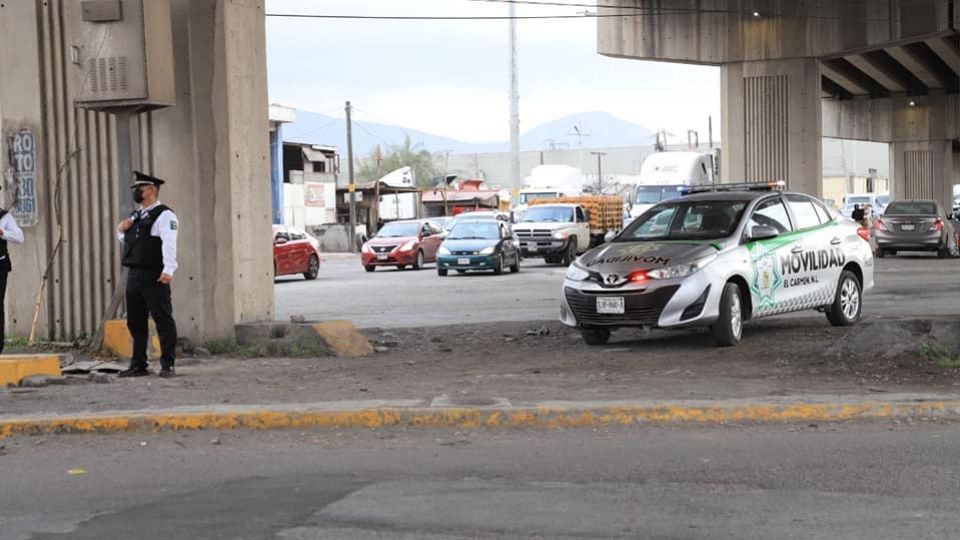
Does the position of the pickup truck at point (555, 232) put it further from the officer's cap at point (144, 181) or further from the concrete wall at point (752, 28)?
the officer's cap at point (144, 181)

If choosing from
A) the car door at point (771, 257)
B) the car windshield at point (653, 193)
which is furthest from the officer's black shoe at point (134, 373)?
the car windshield at point (653, 193)

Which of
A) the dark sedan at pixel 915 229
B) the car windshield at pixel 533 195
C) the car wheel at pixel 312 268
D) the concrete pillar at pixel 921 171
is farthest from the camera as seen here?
the concrete pillar at pixel 921 171

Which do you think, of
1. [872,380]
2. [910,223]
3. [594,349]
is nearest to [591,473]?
[872,380]

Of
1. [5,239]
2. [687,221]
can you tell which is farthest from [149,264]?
[687,221]

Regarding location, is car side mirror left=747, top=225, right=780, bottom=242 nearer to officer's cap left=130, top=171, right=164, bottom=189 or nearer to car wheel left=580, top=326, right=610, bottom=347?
car wheel left=580, top=326, right=610, bottom=347

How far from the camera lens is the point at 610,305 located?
12836mm

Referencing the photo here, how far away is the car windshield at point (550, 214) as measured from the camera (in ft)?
120

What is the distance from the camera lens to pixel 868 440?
821 centimetres

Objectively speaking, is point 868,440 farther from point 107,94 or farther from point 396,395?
point 107,94

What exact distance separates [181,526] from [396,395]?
12.8 feet

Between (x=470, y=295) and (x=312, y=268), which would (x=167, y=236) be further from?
(x=312, y=268)

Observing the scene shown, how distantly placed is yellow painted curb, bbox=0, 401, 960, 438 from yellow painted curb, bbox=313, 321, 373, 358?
4.14 meters

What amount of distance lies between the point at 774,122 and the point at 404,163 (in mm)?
75867

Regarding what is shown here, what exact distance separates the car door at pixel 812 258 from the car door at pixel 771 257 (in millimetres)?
85
